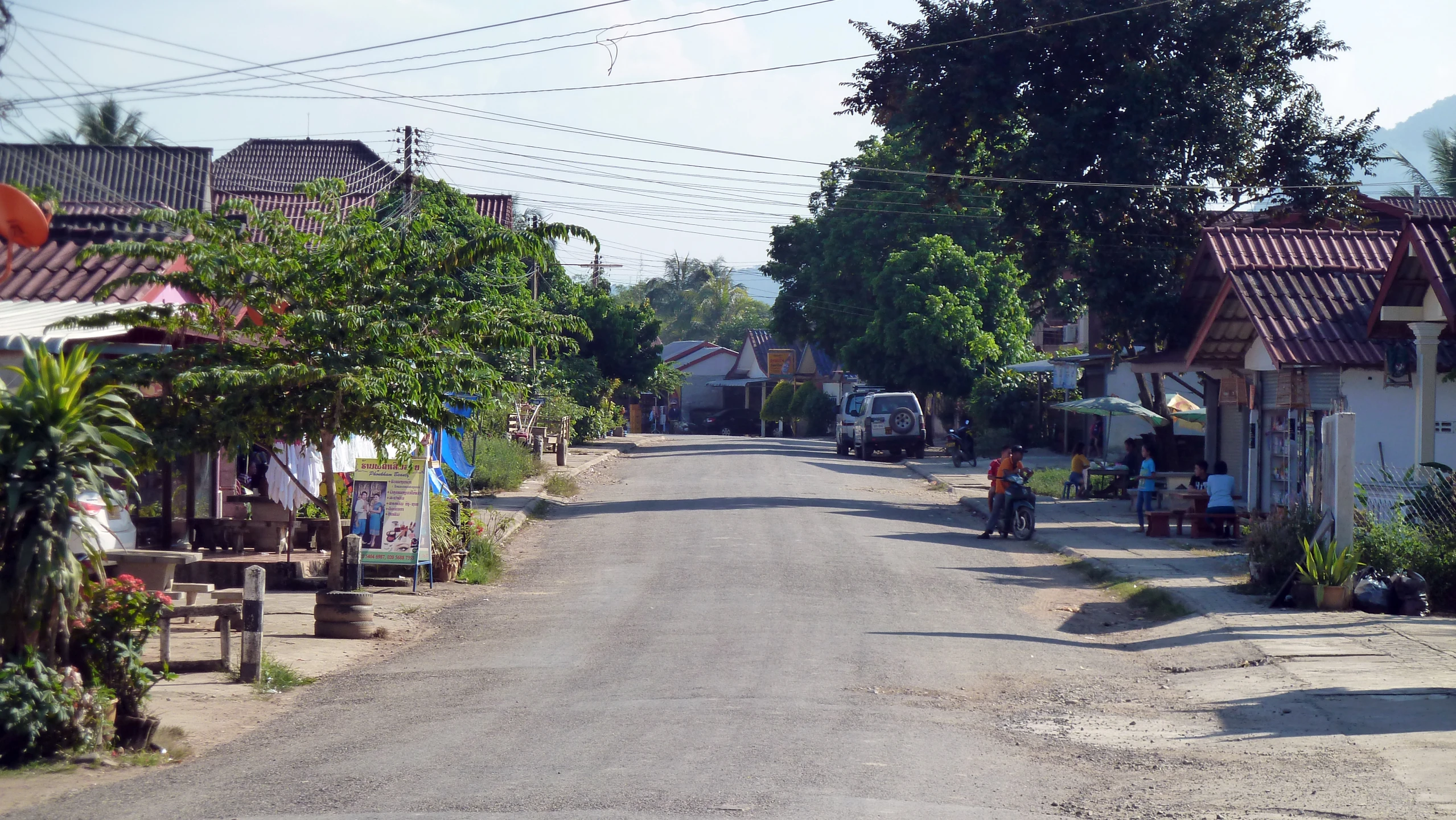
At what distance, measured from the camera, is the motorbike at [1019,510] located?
20.1 metres

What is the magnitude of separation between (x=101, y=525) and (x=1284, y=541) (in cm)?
1202

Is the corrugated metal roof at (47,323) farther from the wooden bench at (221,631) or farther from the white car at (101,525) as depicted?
the wooden bench at (221,631)

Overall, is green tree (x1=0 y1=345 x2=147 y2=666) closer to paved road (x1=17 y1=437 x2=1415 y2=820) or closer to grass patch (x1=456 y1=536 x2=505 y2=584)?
paved road (x1=17 y1=437 x2=1415 y2=820)

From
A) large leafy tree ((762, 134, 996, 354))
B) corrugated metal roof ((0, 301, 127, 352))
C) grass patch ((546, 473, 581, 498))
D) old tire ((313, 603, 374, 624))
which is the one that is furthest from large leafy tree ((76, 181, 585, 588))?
large leafy tree ((762, 134, 996, 354))

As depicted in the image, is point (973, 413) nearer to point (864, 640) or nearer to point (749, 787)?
point (864, 640)

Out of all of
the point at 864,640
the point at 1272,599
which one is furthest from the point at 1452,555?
the point at 864,640

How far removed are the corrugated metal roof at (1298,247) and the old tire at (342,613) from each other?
1605 cm

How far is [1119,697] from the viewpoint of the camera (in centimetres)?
965

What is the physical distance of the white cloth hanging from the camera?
15.7 m

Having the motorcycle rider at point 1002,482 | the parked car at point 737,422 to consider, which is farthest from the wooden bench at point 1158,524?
the parked car at point 737,422

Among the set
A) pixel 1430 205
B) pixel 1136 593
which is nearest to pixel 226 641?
pixel 1136 593

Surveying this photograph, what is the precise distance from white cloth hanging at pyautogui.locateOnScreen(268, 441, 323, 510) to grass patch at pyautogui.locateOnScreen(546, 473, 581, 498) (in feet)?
32.3

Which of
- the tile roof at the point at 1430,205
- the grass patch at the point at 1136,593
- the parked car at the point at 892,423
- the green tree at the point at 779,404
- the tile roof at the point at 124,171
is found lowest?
the grass patch at the point at 1136,593

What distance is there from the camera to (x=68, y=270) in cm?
1542
